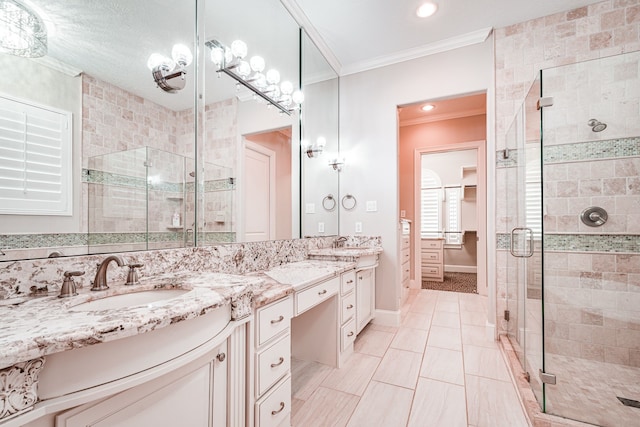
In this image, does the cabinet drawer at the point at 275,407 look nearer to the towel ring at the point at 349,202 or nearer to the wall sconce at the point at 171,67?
the wall sconce at the point at 171,67

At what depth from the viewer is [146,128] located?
1.24m

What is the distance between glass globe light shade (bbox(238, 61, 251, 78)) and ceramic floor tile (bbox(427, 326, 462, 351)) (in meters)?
2.60

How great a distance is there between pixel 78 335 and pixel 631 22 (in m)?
3.89

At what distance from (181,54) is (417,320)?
10.3 feet

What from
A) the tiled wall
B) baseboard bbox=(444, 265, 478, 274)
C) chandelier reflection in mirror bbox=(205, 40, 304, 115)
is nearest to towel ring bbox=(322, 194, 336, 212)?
chandelier reflection in mirror bbox=(205, 40, 304, 115)

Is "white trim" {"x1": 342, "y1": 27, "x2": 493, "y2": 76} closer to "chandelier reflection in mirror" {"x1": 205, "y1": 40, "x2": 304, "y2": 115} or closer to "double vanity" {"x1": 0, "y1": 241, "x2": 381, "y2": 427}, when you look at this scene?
"chandelier reflection in mirror" {"x1": 205, "y1": 40, "x2": 304, "y2": 115}

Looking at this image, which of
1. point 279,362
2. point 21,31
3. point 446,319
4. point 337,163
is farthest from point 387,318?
point 21,31

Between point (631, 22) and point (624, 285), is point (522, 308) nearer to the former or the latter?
point (624, 285)

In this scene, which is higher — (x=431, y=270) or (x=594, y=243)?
(x=594, y=243)

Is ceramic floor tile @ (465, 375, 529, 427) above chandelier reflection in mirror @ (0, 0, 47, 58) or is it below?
below

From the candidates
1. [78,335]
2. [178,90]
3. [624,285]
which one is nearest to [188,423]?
[78,335]

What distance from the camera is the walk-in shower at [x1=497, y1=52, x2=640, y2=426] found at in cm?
174

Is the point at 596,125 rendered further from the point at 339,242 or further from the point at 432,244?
the point at 432,244

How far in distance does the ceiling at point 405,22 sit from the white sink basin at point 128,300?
2468 mm
